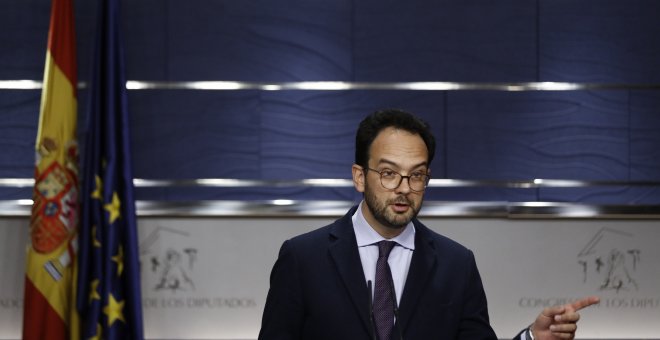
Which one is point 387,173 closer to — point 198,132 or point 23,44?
point 198,132

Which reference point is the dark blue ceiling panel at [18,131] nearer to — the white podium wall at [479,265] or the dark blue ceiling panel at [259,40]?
the white podium wall at [479,265]

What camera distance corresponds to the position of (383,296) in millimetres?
2160

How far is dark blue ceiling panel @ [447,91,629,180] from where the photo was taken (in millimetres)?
5281

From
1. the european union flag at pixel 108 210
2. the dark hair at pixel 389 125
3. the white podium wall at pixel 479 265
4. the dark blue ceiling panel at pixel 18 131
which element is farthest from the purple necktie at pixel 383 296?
the dark blue ceiling panel at pixel 18 131

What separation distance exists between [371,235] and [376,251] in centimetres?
4

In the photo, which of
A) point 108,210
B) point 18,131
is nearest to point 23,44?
point 18,131

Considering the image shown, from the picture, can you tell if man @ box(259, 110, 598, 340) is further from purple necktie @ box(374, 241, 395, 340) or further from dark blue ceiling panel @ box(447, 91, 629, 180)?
dark blue ceiling panel @ box(447, 91, 629, 180)

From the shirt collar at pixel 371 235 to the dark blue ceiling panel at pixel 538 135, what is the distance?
9.96 feet

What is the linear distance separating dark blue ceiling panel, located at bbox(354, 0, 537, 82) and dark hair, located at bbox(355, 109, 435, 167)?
3.05 metres

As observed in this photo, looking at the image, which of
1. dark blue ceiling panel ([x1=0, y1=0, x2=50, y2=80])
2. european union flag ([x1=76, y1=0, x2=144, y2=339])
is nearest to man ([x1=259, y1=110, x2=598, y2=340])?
european union flag ([x1=76, y1=0, x2=144, y2=339])

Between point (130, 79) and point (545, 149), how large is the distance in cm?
244

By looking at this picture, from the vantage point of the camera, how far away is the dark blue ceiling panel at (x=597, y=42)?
5316mm

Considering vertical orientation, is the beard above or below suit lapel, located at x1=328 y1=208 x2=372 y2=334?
above

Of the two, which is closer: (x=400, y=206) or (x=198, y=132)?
(x=400, y=206)
